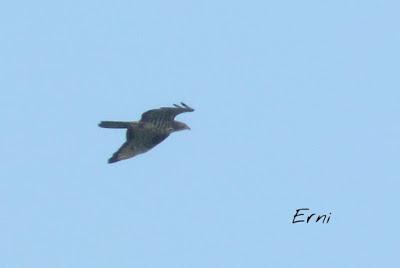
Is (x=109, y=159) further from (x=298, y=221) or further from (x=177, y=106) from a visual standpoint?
(x=298, y=221)

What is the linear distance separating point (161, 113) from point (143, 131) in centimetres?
77

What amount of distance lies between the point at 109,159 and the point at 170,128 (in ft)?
7.05

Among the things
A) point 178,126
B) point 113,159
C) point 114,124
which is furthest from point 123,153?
point 178,126

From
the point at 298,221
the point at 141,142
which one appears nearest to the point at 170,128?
the point at 141,142

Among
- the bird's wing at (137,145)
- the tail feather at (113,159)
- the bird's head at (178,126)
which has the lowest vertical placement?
the tail feather at (113,159)

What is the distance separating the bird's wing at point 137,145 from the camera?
36219mm

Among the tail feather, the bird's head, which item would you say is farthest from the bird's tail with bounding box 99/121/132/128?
the bird's head

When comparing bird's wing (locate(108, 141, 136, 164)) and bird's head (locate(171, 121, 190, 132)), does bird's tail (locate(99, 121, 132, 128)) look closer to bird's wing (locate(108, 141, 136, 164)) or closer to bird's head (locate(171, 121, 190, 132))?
bird's wing (locate(108, 141, 136, 164))

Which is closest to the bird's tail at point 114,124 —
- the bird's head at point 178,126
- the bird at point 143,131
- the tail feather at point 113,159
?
the bird at point 143,131

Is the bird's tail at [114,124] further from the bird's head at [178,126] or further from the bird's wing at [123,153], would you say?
the bird's head at [178,126]

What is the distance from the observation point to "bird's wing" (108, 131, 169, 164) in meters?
36.2

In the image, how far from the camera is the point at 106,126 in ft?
119

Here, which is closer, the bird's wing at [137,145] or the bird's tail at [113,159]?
the bird's tail at [113,159]

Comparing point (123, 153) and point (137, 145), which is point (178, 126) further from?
point (123, 153)
